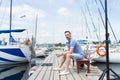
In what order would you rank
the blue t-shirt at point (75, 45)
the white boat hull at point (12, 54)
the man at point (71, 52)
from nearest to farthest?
the man at point (71, 52)
the blue t-shirt at point (75, 45)
the white boat hull at point (12, 54)

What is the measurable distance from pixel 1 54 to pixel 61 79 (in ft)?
25.2

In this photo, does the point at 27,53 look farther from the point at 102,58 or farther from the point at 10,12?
the point at 10,12

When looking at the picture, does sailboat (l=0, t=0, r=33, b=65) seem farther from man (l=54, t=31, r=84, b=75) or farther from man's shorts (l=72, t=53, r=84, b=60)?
man's shorts (l=72, t=53, r=84, b=60)

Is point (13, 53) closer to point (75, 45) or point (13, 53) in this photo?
point (13, 53)

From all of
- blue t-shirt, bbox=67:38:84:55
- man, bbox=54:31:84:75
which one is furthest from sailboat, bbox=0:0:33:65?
A: blue t-shirt, bbox=67:38:84:55

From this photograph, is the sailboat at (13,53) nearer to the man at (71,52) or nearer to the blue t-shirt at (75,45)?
the man at (71,52)

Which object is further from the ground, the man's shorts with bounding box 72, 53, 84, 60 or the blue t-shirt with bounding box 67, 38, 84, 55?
the blue t-shirt with bounding box 67, 38, 84, 55

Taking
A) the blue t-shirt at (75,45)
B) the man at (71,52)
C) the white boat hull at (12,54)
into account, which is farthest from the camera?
the white boat hull at (12,54)

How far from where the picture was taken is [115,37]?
1769 cm

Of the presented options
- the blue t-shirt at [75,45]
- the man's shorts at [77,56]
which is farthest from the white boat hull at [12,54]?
the man's shorts at [77,56]

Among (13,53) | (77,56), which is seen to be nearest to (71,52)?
(77,56)

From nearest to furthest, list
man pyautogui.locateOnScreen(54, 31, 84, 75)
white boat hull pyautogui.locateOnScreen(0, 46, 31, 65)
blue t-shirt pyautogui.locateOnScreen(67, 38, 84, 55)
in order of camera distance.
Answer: man pyautogui.locateOnScreen(54, 31, 84, 75) → blue t-shirt pyautogui.locateOnScreen(67, 38, 84, 55) → white boat hull pyautogui.locateOnScreen(0, 46, 31, 65)

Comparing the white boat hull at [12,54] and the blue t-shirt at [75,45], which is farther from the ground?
the blue t-shirt at [75,45]

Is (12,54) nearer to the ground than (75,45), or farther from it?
nearer to the ground
